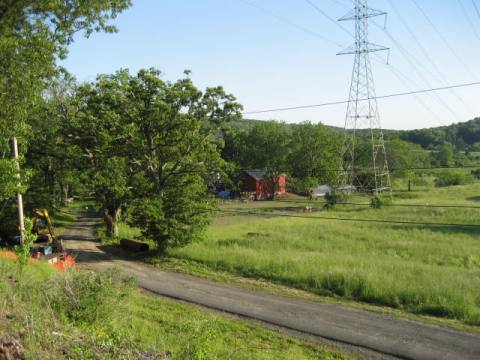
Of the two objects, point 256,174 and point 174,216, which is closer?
point 174,216

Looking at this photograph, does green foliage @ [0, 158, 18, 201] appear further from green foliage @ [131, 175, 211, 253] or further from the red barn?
the red barn

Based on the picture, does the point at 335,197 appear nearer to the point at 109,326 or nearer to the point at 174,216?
the point at 174,216

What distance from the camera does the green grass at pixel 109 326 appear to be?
6.78 m

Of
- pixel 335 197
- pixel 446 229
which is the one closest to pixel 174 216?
pixel 446 229

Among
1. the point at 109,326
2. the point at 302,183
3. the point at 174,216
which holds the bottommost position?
the point at 109,326

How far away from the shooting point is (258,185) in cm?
7500

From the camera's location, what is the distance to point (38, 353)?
19.9 feet

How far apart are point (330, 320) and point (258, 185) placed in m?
60.4

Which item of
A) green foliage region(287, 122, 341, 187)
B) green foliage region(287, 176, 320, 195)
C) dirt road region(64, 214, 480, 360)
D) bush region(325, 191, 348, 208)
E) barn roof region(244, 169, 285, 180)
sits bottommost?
dirt road region(64, 214, 480, 360)

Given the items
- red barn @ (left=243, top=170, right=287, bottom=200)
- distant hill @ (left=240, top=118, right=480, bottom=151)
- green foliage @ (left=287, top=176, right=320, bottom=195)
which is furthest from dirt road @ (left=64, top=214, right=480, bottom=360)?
distant hill @ (left=240, top=118, right=480, bottom=151)

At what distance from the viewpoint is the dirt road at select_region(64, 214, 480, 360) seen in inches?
491

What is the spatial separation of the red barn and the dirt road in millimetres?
53631

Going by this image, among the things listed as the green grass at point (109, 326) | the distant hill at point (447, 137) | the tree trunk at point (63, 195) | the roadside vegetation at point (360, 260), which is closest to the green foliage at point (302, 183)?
the roadside vegetation at point (360, 260)

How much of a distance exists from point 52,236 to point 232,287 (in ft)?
47.5
